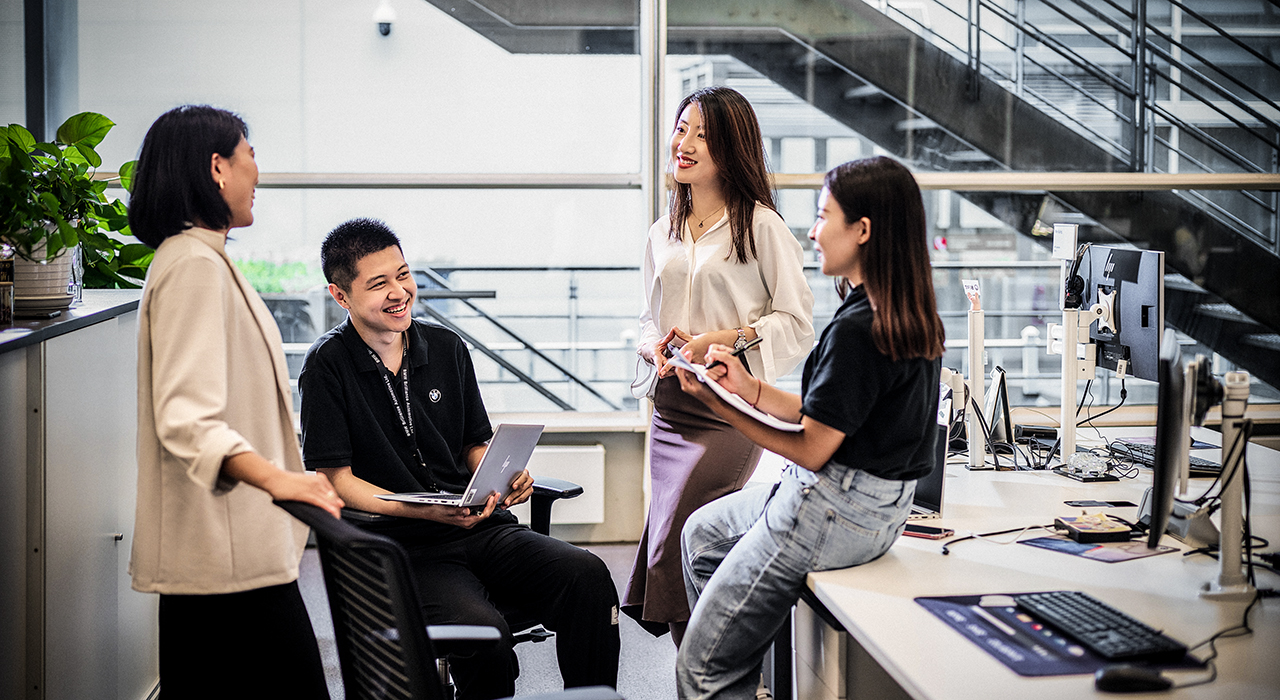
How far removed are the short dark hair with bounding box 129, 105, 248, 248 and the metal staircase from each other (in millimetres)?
3080

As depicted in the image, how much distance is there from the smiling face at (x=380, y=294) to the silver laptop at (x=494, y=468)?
39cm

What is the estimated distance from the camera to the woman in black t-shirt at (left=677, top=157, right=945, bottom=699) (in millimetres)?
1626

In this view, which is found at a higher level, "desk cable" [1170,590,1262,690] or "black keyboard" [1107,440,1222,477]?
"black keyboard" [1107,440,1222,477]

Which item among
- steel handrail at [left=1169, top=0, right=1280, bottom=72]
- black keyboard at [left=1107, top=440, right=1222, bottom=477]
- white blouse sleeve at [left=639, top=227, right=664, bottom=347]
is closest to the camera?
black keyboard at [left=1107, top=440, right=1222, bottom=477]

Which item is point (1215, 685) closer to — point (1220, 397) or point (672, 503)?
point (1220, 397)

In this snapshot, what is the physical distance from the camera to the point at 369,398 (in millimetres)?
2160

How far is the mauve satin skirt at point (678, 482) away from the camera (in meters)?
2.32

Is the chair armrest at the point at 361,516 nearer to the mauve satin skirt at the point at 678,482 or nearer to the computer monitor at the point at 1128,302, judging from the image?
the mauve satin skirt at the point at 678,482

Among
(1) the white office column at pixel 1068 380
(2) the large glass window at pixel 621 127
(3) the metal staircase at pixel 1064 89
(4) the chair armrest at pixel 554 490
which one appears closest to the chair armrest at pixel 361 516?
(4) the chair armrest at pixel 554 490

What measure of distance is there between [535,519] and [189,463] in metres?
1.03

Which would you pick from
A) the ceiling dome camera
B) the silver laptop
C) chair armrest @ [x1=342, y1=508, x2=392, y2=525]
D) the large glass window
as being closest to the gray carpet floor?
chair armrest @ [x1=342, y1=508, x2=392, y2=525]

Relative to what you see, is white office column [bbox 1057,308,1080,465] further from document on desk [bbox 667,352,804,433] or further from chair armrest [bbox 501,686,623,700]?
chair armrest [bbox 501,686,623,700]

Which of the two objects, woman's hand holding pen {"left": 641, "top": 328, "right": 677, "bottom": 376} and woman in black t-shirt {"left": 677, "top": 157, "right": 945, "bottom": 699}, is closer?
woman in black t-shirt {"left": 677, "top": 157, "right": 945, "bottom": 699}

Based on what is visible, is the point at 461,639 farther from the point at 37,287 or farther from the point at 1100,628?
the point at 37,287
